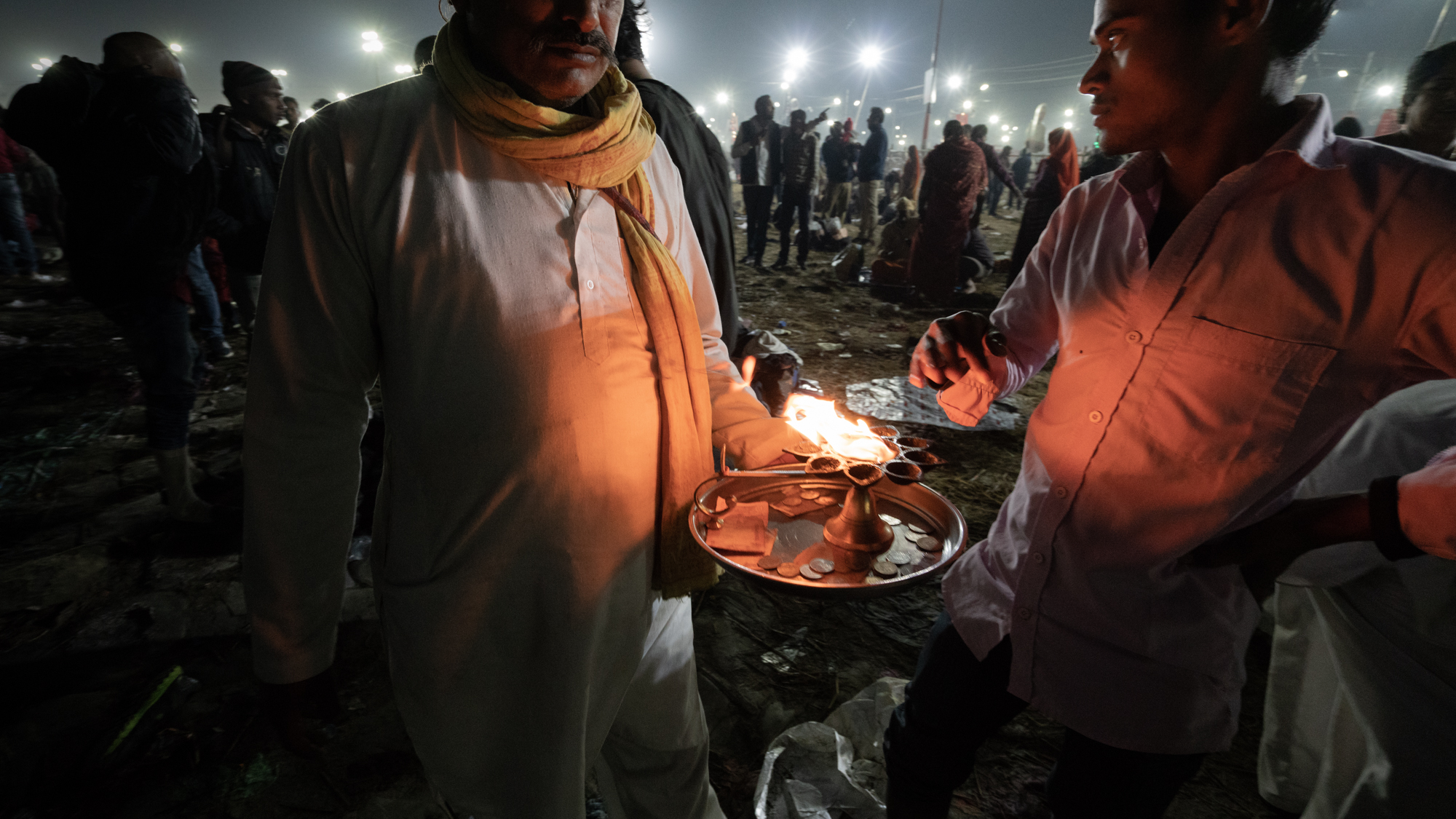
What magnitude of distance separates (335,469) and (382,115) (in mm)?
801

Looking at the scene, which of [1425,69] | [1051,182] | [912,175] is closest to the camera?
[1425,69]

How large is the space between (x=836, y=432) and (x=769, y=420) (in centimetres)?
27

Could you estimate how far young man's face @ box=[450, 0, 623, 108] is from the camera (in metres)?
1.27

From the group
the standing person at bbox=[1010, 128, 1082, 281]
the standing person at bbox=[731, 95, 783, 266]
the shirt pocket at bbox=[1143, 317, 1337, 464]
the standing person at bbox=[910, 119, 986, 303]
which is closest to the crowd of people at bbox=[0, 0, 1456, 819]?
the shirt pocket at bbox=[1143, 317, 1337, 464]

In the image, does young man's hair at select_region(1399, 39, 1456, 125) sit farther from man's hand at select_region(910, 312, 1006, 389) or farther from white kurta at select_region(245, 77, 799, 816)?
white kurta at select_region(245, 77, 799, 816)

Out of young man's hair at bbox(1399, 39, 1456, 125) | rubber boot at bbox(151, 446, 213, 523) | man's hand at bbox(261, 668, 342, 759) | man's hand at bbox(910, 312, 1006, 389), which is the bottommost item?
rubber boot at bbox(151, 446, 213, 523)

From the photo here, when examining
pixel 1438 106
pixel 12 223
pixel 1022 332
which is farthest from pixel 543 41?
pixel 12 223

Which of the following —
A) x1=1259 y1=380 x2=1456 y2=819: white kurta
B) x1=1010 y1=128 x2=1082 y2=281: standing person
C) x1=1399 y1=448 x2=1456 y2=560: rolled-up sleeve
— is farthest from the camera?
x1=1010 y1=128 x2=1082 y2=281: standing person

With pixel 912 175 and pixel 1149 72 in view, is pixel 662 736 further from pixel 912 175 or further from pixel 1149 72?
pixel 912 175

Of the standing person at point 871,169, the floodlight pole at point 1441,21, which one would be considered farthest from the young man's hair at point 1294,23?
the floodlight pole at point 1441,21

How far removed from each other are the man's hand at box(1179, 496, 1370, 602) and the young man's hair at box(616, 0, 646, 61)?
3.11 metres

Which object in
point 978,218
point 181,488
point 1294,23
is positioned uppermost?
point 1294,23

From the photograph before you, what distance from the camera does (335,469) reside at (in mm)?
1382

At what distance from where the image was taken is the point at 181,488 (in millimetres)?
3863
